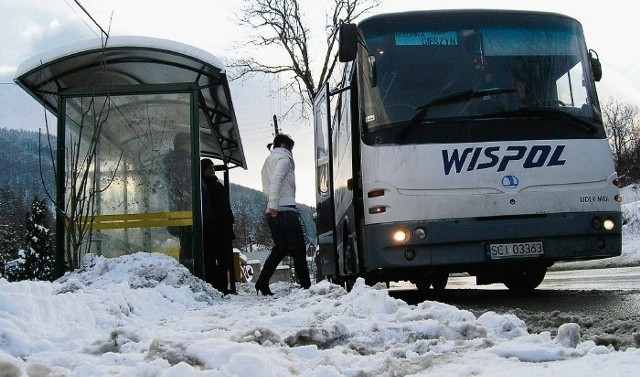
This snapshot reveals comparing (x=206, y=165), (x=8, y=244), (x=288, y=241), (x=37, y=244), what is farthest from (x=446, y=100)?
(x=8, y=244)

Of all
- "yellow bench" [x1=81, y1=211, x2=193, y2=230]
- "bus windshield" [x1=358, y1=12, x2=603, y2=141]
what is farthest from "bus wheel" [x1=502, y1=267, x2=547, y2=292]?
"yellow bench" [x1=81, y1=211, x2=193, y2=230]

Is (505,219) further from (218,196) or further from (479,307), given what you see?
(218,196)

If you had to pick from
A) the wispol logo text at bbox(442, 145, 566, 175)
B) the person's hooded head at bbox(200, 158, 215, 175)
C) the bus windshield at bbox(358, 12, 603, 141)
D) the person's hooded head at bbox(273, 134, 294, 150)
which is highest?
the bus windshield at bbox(358, 12, 603, 141)

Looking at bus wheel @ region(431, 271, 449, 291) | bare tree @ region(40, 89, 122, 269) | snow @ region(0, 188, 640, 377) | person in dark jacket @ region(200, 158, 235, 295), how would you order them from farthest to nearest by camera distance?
person in dark jacket @ region(200, 158, 235, 295) → bus wheel @ region(431, 271, 449, 291) → bare tree @ region(40, 89, 122, 269) → snow @ region(0, 188, 640, 377)

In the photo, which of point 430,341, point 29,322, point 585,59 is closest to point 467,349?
point 430,341

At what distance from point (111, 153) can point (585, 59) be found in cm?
595

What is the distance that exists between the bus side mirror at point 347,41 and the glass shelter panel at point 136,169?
2.72m

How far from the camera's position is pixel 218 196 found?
1127 centimetres

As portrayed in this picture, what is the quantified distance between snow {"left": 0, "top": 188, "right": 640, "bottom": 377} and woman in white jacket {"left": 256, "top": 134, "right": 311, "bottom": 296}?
3.23 metres

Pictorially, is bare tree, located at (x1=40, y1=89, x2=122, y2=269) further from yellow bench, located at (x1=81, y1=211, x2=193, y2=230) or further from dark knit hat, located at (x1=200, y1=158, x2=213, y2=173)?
dark knit hat, located at (x1=200, y1=158, x2=213, y2=173)

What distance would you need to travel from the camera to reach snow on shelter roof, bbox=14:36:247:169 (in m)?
9.51

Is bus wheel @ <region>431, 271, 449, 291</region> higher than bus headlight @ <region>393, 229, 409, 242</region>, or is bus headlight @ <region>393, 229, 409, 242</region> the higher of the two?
bus headlight @ <region>393, 229, 409, 242</region>

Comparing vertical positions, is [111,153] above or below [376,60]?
below

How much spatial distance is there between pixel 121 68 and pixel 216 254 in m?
3.10
